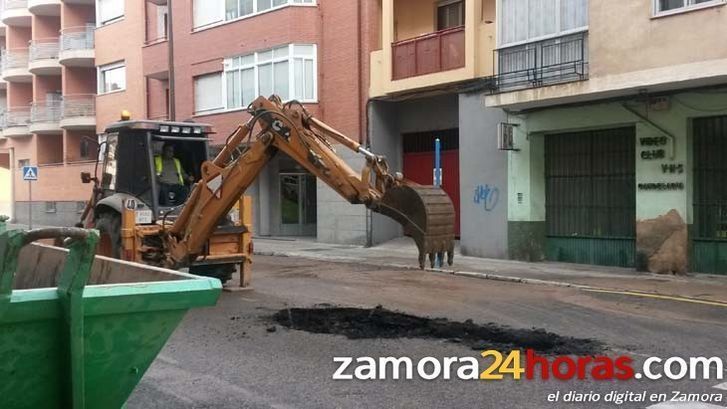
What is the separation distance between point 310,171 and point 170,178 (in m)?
3.82

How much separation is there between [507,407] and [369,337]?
8.74 feet

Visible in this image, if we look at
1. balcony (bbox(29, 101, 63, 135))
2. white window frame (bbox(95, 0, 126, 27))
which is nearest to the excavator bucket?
white window frame (bbox(95, 0, 126, 27))

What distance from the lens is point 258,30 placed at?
76.8 feet

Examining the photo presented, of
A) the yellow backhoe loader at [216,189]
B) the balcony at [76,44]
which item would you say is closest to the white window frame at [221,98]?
the balcony at [76,44]

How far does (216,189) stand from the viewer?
993 centimetres

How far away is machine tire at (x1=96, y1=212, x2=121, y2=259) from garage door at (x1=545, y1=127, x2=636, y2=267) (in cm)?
1032

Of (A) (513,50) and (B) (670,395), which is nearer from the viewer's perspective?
(B) (670,395)

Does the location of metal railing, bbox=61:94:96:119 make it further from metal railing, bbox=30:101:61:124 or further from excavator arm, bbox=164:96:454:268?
Result: excavator arm, bbox=164:96:454:268

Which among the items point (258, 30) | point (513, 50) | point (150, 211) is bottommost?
point (150, 211)

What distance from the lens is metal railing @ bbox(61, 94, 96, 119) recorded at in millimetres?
35031

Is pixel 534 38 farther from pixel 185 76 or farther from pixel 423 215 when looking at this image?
pixel 185 76

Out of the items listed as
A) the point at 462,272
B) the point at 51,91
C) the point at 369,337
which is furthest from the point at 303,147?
the point at 51,91

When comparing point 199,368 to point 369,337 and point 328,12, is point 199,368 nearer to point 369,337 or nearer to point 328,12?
point 369,337

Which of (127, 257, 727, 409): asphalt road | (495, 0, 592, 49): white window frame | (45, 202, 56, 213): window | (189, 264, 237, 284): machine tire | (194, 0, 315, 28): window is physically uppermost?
(194, 0, 315, 28): window
